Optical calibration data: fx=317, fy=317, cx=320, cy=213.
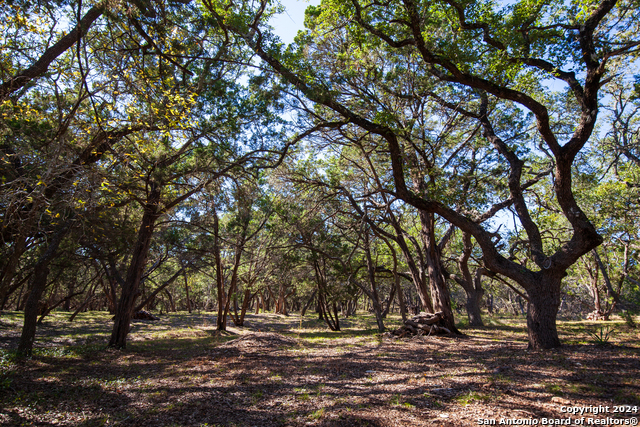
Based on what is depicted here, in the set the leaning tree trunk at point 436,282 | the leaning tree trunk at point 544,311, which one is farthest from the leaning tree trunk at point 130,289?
the leaning tree trunk at point 544,311

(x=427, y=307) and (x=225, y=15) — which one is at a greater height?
(x=225, y=15)

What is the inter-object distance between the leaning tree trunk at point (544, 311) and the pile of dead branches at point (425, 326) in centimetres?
410

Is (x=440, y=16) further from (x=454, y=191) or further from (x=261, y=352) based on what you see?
(x=261, y=352)

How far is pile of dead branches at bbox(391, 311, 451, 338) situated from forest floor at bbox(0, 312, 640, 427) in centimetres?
260

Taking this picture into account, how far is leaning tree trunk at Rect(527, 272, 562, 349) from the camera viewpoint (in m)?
7.07

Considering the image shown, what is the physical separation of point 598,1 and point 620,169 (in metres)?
12.7

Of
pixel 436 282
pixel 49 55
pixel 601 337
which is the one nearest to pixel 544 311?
pixel 601 337

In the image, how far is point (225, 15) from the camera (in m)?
6.53

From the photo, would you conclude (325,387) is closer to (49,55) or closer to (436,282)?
(49,55)

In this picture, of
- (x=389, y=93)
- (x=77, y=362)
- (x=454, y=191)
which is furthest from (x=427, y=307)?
(x=77, y=362)

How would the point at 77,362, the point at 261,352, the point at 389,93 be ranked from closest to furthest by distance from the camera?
the point at 77,362 → the point at 261,352 → the point at 389,93

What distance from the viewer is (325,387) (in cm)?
529

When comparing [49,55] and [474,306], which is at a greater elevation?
[49,55]

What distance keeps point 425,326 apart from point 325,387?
23.3 ft
